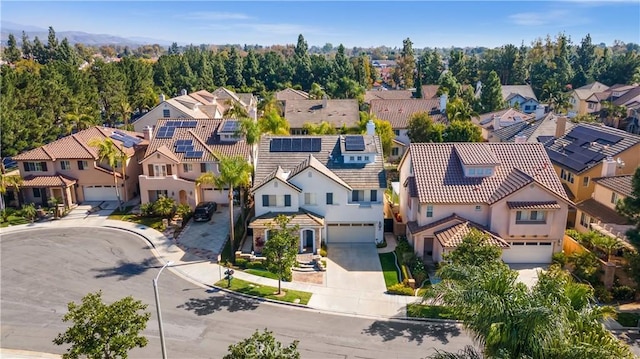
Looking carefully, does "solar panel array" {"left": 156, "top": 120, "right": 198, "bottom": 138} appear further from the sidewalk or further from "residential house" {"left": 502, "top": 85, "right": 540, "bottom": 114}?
"residential house" {"left": 502, "top": 85, "right": 540, "bottom": 114}

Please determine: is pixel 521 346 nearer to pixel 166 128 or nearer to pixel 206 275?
pixel 206 275

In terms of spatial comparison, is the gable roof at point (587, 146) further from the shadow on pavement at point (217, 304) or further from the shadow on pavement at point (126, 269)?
the shadow on pavement at point (126, 269)

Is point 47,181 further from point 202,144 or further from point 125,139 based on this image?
point 202,144

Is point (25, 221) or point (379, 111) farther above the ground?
point (379, 111)

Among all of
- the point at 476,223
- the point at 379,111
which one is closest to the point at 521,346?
the point at 476,223

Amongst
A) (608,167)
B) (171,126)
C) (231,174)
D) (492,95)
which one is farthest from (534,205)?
(492,95)
